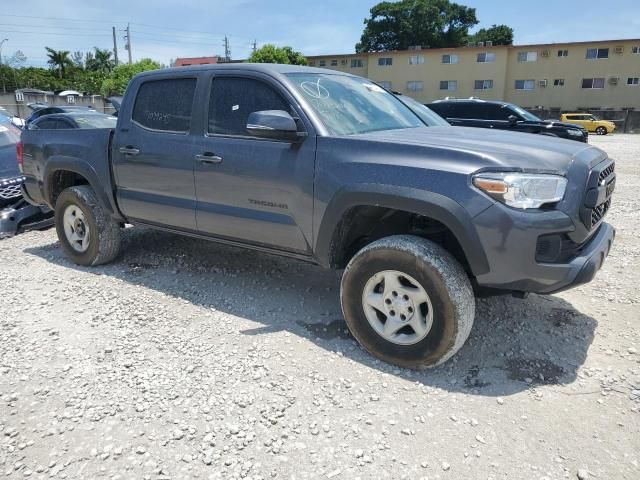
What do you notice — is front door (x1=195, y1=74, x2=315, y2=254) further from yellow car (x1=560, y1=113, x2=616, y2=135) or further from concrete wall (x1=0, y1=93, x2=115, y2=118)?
yellow car (x1=560, y1=113, x2=616, y2=135)

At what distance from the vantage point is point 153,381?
296cm

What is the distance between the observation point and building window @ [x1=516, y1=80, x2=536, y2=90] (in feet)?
149

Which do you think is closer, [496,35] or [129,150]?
[129,150]

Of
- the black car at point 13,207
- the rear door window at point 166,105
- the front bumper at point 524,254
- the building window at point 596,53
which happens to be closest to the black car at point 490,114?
the black car at point 13,207

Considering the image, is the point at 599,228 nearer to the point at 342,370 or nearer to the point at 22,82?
the point at 342,370

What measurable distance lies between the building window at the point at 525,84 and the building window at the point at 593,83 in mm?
4149

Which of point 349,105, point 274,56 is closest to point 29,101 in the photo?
point 274,56

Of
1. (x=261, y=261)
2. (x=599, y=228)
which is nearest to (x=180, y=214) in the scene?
(x=261, y=261)

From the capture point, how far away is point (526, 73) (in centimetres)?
4572

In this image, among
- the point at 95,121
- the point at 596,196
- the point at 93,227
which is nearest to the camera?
the point at 596,196

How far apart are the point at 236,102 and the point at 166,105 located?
2.60ft

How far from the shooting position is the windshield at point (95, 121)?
29.6 feet

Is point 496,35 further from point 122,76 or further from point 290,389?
point 290,389

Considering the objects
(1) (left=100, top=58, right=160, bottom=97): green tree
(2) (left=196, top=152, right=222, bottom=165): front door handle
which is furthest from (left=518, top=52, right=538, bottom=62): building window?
(2) (left=196, top=152, right=222, bottom=165): front door handle
